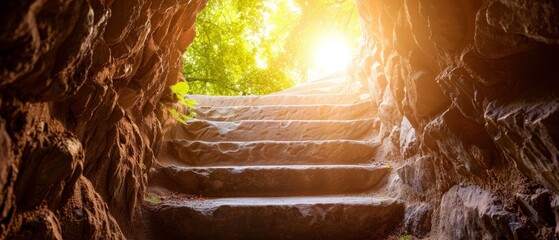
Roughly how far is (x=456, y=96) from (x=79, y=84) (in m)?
2.32

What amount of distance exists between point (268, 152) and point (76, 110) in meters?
2.96

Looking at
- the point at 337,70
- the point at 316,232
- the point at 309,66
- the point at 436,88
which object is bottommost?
the point at 316,232

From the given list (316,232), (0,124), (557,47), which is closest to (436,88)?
(557,47)

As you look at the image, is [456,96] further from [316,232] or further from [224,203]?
[224,203]

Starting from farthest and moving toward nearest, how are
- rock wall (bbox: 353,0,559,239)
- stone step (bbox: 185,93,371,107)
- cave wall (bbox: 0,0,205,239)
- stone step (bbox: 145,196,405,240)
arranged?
1. stone step (bbox: 185,93,371,107)
2. stone step (bbox: 145,196,405,240)
3. rock wall (bbox: 353,0,559,239)
4. cave wall (bbox: 0,0,205,239)

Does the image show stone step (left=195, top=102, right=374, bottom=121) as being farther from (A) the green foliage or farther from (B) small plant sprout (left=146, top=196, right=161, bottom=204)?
(B) small plant sprout (left=146, top=196, right=161, bottom=204)

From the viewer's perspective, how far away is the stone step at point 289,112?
6000mm

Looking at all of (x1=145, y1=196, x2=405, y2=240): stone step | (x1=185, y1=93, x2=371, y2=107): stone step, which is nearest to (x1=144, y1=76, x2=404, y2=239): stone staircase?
(x1=145, y1=196, x2=405, y2=240): stone step

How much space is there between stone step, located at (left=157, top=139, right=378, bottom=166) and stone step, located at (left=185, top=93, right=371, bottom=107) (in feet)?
5.73

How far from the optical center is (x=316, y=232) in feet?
11.7

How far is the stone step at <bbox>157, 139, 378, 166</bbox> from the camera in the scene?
4.86 metres

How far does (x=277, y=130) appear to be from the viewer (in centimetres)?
579

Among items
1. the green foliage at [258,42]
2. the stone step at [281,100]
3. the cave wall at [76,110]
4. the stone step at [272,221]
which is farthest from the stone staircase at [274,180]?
the green foliage at [258,42]

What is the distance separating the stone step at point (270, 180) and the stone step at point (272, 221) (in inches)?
23.4
